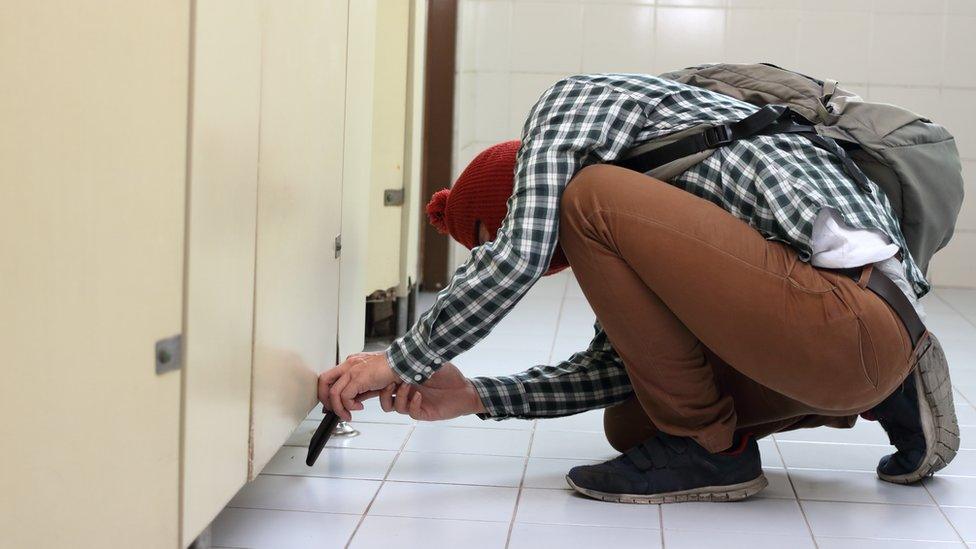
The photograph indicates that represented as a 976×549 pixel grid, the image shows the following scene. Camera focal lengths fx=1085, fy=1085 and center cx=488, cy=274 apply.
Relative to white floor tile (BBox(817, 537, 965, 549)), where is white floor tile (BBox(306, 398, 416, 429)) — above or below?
below

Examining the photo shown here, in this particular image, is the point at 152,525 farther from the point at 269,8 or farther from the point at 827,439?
the point at 827,439

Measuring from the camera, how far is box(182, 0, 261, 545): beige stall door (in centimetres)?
100

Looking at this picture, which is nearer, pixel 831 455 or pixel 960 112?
pixel 831 455

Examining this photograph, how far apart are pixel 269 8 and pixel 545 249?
0.44 meters

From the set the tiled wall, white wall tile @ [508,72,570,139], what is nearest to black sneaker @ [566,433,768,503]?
the tiled wall

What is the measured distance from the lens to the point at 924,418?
62.1 inches

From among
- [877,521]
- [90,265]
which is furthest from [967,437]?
[90,265]

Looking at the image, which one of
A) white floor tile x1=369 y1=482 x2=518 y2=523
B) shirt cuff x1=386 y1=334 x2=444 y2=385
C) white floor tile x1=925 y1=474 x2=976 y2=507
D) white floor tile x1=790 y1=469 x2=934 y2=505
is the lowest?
white floor tile x1=369 y1=482 x2=518 y2=523

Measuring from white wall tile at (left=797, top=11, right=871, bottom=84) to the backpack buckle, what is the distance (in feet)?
8.12

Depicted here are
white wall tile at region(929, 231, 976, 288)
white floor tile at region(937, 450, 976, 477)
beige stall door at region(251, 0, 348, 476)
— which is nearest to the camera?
beige stall door at region(251, 0, 348, 476)

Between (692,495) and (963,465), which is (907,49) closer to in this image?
(963,465)

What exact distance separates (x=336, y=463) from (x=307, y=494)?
0.47ft

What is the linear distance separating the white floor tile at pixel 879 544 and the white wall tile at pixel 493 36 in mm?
2591

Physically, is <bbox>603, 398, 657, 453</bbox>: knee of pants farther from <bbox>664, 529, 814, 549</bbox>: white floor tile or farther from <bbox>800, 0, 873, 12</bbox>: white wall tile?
<bbox>800, 0, 873, 12</bbox>: white wall tile
